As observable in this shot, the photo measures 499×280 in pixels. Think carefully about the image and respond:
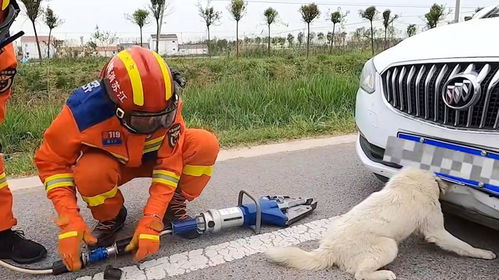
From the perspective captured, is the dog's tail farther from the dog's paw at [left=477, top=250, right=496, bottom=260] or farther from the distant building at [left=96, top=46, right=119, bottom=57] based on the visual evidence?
the distant building at [left=96, top=46, right=119, bottom=57]

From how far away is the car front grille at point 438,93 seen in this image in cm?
197

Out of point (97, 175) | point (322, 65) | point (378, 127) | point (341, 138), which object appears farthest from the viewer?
point (322, 65)

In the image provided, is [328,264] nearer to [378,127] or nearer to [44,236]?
[378,127]

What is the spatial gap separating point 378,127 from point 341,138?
231 centimetres

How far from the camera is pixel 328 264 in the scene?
2.15 metres

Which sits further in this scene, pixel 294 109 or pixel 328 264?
pixel 294 109

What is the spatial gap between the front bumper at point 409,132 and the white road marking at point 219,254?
50 centimetres

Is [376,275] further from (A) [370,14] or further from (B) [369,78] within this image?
(A) [370,14]

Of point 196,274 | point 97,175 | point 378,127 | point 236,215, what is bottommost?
point 196,274

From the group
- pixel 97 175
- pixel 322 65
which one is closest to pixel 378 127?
pixel 97 175

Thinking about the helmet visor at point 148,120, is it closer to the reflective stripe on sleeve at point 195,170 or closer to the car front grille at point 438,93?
the reflective stripe on sleeve at point 195,170

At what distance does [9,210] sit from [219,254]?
3.43 ft

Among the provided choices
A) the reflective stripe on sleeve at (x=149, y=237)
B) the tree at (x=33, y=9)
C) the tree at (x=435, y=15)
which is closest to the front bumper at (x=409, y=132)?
the reflective stripe on sleeve at (x=149, y=237)

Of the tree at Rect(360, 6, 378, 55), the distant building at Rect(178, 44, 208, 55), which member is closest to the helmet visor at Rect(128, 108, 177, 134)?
the distant building at Rect(178, 44, 208, 55)
